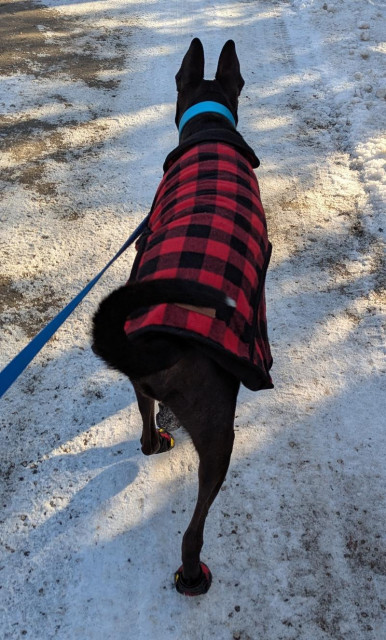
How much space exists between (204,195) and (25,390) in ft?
4.81

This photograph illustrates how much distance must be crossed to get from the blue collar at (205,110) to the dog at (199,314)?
1.86ft

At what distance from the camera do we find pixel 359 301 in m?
3.37

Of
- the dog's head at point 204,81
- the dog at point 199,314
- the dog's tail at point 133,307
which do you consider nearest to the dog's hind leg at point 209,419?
the dog at point 199,314

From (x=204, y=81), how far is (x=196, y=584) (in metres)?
2.68

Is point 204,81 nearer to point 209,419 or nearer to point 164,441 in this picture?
point 164,441

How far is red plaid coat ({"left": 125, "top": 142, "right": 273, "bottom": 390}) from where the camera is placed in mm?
1761

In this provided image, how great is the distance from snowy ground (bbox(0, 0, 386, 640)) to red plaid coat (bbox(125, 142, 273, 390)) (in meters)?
0.80

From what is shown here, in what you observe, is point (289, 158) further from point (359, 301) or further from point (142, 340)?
point (142, 340)

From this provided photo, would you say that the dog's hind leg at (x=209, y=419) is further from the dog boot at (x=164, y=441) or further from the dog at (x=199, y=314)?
the dog boot at (x=164, y=441)

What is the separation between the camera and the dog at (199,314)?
164 centimetres

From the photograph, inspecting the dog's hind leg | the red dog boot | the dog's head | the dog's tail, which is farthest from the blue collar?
the red dog boot

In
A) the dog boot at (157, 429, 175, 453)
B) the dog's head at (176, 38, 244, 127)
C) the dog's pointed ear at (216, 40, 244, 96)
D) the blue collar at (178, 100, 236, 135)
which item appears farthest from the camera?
the dog's pointed ear at (216, 40, 244, 96)

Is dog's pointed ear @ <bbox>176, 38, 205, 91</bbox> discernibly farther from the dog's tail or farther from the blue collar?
the dog's tail

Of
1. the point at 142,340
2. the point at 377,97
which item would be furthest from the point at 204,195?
the point at 377,97
